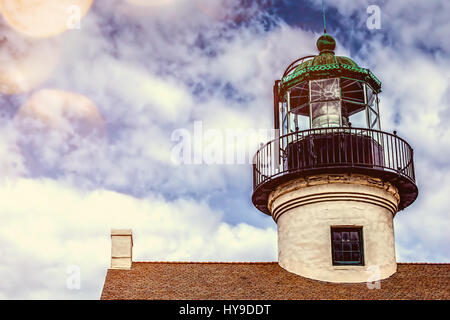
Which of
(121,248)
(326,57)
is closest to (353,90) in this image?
(326,57)

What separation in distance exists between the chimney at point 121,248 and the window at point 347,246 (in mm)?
5992

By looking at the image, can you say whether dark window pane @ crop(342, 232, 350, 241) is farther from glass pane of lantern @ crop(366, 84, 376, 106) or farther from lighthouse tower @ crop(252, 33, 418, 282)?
glass pane of lantern @ crop(366, 84, 376, 106)

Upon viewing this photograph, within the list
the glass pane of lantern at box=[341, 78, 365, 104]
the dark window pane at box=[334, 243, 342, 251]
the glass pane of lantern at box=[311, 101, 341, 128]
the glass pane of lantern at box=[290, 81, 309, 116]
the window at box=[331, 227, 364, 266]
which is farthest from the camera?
the glass pane of lantern at box=[290, 81, 309, 116]

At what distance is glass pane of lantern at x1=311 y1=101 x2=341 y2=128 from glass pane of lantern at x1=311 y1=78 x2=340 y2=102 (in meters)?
0.20

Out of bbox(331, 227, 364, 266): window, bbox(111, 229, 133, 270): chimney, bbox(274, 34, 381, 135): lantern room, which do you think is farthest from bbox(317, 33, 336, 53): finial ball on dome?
bbox(111, 229, 133, 270): chimney

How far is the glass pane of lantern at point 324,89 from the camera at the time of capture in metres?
21.9

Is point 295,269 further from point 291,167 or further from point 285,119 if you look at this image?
point 285,119

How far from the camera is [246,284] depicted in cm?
1922

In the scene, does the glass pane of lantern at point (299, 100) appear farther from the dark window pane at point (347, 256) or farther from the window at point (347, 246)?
the dark window pane at point (347, 256)

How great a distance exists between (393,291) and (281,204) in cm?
443

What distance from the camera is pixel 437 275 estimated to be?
2005 centimetres

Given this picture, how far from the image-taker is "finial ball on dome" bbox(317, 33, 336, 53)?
2334cm

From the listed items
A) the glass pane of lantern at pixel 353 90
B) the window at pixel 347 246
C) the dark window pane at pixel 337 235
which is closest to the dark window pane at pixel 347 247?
the window at pixel 347 246
